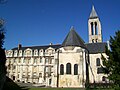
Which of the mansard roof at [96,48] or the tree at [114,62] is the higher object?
the mansard roof at [96,48]

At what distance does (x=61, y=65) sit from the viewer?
42.9 m

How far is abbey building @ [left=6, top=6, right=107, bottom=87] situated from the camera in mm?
41438

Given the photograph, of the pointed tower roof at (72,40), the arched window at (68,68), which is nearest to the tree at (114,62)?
the arched window at (68,68)

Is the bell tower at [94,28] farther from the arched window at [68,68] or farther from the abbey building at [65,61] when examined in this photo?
the arched window at [68,68]

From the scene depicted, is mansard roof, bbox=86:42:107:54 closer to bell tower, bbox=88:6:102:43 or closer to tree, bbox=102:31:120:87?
bell tower, bbox=88:6:102:43

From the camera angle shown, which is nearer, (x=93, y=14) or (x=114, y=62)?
(x=114, y=62)

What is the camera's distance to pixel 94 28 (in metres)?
65.2

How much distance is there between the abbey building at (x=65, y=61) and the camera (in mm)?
41438

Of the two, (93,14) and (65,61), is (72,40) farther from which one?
(93,14)

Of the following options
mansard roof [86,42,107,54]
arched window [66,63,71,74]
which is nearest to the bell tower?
mansard roof [86,42,107,54]

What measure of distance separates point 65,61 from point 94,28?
87.5ft

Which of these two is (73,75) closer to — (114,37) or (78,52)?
(78,52)

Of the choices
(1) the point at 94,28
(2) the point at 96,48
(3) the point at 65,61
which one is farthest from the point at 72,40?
(1) the point at 94,28

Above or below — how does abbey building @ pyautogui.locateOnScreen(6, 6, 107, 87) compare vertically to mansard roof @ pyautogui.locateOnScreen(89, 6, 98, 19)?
below
